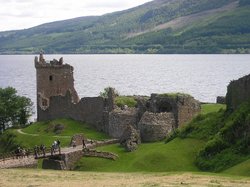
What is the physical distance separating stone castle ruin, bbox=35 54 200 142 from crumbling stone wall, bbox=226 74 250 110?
37.4 feet

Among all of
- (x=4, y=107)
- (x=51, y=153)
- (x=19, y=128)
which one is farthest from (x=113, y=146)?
(x=4, y=107)

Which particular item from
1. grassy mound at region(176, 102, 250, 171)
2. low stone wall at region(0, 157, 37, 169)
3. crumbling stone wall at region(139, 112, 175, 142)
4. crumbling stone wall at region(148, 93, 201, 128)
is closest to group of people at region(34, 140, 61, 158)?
low stone wall at region(0, 157, 37, 169)

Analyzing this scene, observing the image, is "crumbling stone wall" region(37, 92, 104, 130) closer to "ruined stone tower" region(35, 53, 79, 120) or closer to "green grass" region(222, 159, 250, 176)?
"ruined stone tower" region(35, 53, 79, 120)

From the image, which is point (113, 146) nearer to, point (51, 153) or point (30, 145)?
point (51, 153)

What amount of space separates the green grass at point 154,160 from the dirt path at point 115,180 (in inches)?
269

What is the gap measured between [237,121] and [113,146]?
16860 millimetres

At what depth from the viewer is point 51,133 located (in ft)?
251

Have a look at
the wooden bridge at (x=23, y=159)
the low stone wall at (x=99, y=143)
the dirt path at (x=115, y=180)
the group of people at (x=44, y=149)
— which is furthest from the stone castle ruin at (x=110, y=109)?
the dirt path at (x=115, y=180)

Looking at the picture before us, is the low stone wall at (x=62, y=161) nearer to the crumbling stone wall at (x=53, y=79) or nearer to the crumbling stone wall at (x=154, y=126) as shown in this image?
the crumbling stone wall at (x=154, y=126)

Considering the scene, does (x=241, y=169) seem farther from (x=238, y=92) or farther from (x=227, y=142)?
(x=238, y=92)

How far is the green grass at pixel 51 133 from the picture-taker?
2810 inches

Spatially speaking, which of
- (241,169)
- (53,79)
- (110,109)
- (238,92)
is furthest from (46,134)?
(241,169)

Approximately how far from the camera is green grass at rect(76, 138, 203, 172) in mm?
48375

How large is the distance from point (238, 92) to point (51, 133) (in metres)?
33.1
